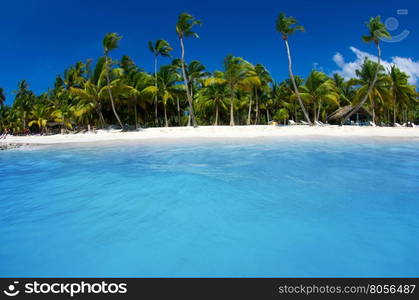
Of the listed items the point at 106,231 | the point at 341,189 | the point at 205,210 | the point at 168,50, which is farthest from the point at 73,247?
the point at 168,50

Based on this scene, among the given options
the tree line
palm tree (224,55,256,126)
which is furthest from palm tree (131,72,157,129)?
palm tree (224,55,256,126)

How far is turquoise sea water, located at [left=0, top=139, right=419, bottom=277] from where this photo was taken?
2881mm

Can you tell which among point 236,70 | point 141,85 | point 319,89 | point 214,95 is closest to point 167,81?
point 141,85

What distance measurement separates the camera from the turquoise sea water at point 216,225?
113 inches

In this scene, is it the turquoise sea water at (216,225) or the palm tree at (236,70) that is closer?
the turquoise sea water at (216,225)

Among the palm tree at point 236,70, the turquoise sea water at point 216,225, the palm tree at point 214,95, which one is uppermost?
the palm tree at point 236,70

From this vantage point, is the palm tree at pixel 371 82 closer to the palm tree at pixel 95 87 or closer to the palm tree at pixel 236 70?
the palm tree at pixel 236 70

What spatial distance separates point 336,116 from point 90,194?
37235 mm

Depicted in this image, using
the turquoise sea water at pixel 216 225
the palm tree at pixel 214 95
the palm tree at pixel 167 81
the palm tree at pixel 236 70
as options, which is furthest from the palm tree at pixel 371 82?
the turquoise sea water at pixel 216 225

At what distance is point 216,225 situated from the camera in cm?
397

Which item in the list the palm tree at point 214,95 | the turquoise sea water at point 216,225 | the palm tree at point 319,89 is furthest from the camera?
the palm tree at point 214,95

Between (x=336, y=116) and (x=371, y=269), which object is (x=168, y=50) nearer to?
(x=336, y=116)

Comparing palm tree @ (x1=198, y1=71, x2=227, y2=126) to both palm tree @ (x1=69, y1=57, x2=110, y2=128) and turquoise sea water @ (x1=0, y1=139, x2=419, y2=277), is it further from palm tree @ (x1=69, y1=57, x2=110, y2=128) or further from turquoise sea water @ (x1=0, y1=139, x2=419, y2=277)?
turquoise sea water @ (x1=0, y1=139, x2=419, y2=277)

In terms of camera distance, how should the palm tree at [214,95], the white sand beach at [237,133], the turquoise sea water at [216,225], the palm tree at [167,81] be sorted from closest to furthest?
the turquoise sea water at [216,225] → the white sand beach at [237,133] → the palm tree at [167,81] → the palm tree at [214,95]
